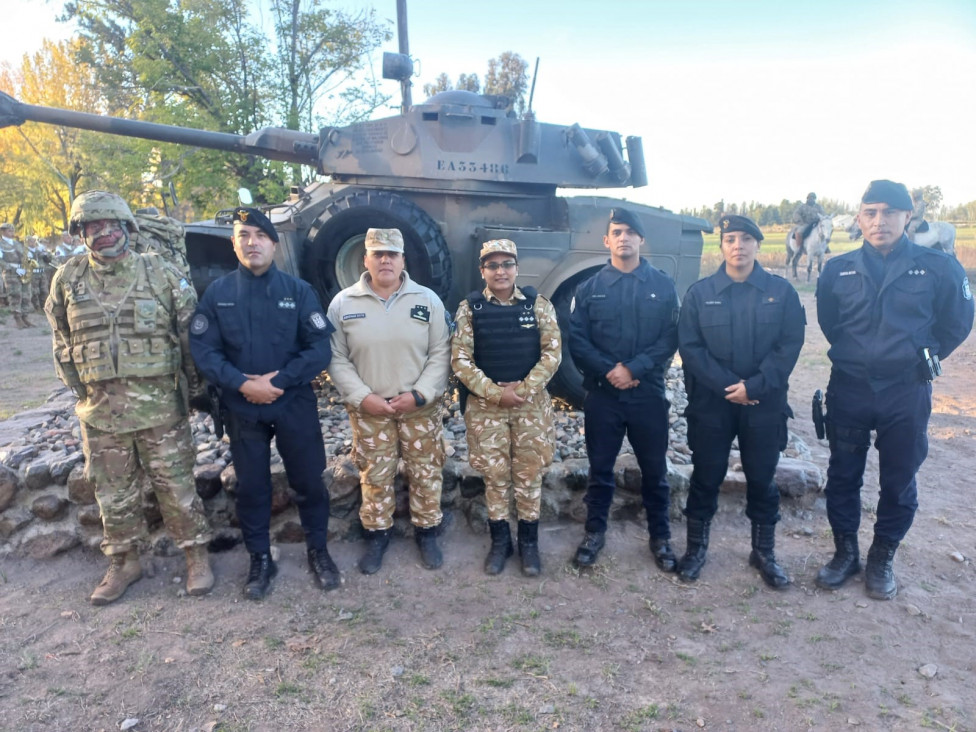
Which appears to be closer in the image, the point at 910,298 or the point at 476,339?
the point at 910,298

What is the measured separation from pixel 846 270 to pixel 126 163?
53.0 feet

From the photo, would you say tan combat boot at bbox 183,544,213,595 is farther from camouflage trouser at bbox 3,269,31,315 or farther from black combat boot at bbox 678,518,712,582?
camouflage trouser at bbox 3,269,31,315

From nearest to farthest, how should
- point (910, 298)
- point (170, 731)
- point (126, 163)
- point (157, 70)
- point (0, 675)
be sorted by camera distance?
point (170, 731) → point (0, 675) → point (910, 298) → point (157, 70) → point (126, 163)

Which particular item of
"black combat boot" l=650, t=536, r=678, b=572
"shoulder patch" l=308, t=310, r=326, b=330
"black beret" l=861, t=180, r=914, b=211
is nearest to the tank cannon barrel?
"shoulder patch" l=308, t=310, r=326, b=330

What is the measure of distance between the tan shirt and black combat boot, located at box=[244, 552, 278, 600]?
3.03 feet

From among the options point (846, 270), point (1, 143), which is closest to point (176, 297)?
point (846, 270)

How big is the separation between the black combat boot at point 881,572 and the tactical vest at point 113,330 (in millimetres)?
3585

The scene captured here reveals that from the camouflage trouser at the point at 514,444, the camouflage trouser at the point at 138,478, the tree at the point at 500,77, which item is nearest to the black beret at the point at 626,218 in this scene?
the camouflage trouser at the point at 514,444

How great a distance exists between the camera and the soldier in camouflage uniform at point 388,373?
3424mm

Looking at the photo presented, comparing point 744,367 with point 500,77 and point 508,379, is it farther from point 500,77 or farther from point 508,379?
point 500,77

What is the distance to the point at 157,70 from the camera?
47.2 ft

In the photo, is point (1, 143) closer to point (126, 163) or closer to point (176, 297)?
point (126, 163)

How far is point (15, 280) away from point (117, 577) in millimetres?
11363

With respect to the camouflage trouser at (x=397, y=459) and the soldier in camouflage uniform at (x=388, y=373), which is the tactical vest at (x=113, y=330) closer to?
the soldier in camouflage uniform at (x=388, y=373)
